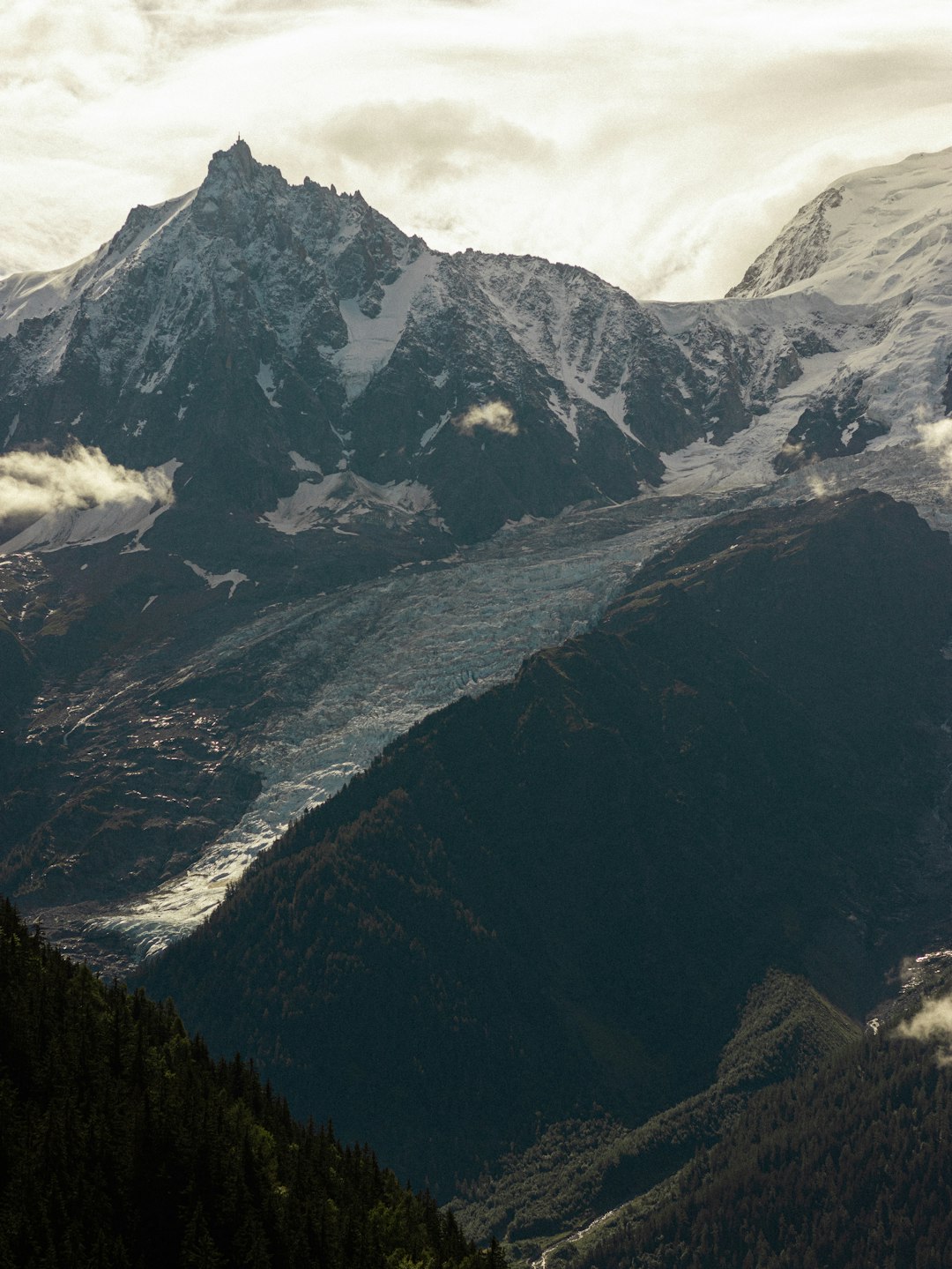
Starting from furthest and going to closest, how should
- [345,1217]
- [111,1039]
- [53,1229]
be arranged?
[111,1039]
[345,1217]
[53,1229]

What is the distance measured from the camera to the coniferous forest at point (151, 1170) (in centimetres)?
15088

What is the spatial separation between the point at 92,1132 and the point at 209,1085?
24.5 meters

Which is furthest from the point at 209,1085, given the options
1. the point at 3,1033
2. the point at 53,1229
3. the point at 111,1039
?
the point at 53,1229

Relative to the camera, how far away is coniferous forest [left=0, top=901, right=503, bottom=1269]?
495 ft

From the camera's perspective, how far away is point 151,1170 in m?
160

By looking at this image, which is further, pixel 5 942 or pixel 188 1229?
pixel 5 942

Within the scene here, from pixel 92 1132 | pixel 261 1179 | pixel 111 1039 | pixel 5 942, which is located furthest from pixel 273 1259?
pixel 5 942

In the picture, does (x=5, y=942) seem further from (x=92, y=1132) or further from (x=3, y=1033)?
(x=92, y=1132)

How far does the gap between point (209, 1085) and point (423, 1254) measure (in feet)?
102

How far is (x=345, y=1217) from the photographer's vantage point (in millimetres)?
168500

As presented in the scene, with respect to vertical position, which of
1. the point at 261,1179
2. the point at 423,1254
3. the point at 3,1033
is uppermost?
the point at 3,1033

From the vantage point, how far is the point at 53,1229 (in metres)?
147

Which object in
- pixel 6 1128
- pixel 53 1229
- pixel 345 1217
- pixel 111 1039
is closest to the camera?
pixel 53 1229

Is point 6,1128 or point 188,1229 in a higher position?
point 6,1128
